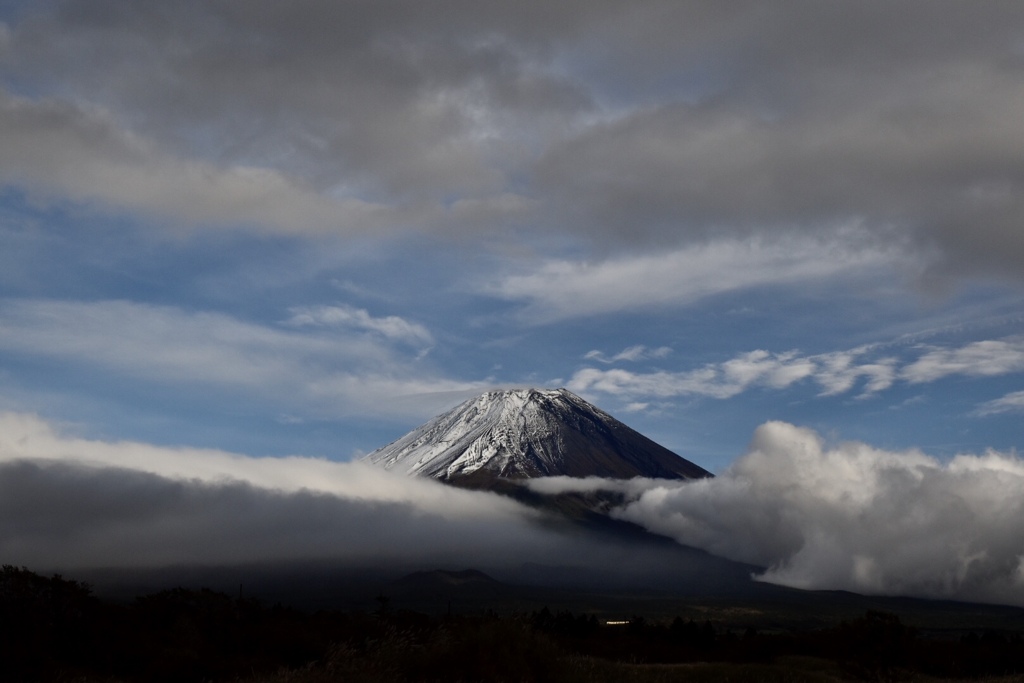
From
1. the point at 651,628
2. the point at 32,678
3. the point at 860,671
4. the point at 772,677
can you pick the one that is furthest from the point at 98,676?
the point at 651,628

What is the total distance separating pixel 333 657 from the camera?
19.8m

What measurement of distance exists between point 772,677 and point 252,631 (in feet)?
65.2

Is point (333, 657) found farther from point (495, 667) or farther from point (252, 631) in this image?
point (252, 631)

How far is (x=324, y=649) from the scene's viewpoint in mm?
31109

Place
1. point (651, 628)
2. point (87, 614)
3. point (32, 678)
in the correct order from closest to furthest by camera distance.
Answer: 1. point (32, 678)
2. point (87, 614)
3. point (651, 628)

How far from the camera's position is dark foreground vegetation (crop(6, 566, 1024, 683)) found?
20.1 m

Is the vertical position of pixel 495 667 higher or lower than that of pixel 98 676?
higher

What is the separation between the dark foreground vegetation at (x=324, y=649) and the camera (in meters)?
20.1

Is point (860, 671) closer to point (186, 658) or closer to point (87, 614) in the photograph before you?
point (186, 658)

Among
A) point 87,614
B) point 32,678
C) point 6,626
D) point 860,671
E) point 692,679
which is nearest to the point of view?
point 32,678

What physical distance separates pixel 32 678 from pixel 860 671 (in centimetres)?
3615

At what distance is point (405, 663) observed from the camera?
782 inches

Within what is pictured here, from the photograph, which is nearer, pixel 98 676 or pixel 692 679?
pixel 98 676

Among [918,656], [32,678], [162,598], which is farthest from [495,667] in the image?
[918,656]
